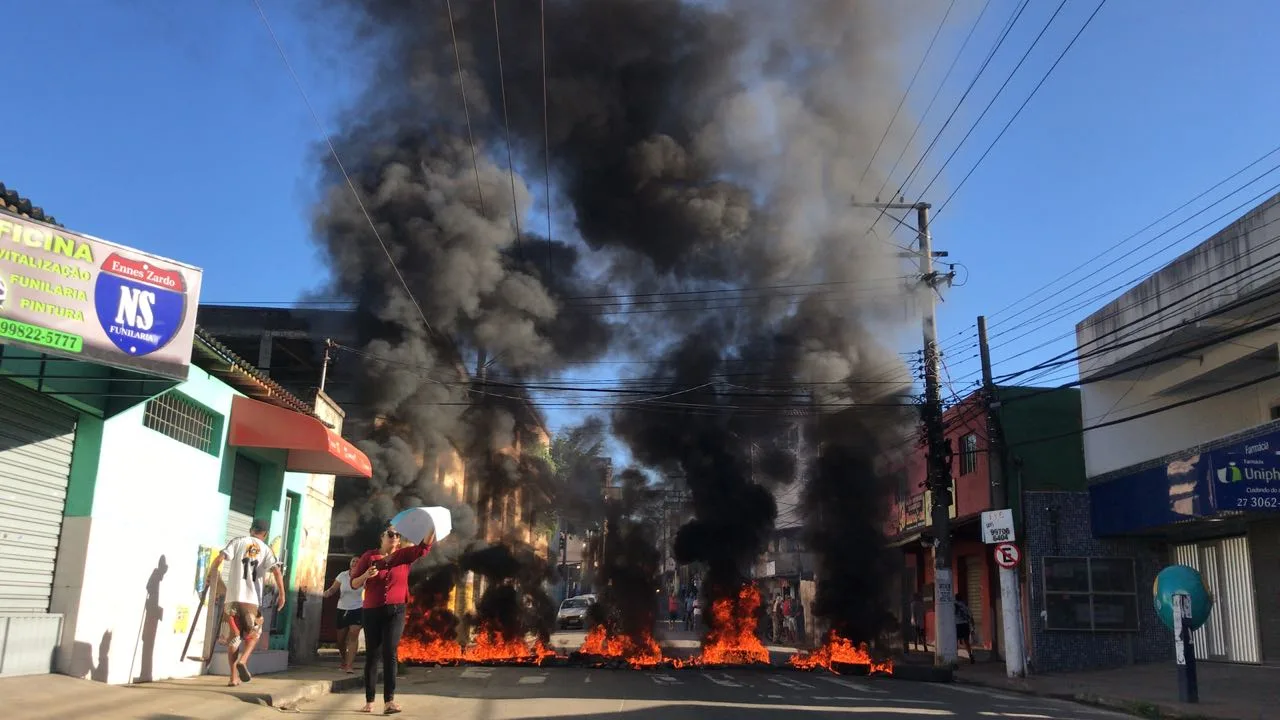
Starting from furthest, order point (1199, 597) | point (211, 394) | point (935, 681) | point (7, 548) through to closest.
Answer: point (935, 681), point (1199, 597), point (211, 394), point (7, 548)

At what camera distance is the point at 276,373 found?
97.0 feet

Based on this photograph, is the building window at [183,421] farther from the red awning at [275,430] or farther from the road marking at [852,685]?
the road marking at [852,685]

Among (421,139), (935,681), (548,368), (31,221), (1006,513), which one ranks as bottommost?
(935,681)

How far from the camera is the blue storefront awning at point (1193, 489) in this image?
45.4ft

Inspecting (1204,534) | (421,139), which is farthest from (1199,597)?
(421,139)

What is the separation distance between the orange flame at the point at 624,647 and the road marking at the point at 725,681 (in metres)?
2.41

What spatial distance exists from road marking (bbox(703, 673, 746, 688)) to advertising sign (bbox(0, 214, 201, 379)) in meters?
8.68

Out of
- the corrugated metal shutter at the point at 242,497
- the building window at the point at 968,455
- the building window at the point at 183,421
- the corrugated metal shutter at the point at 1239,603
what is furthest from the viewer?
the building window at the point at 968,455

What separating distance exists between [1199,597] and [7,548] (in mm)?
12896

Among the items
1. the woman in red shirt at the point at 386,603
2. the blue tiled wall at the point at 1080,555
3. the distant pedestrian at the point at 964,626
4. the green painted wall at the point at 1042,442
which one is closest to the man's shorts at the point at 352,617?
the woman in red shirt at the point at 386,603

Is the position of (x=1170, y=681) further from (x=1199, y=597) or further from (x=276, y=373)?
(x=276, y=373)

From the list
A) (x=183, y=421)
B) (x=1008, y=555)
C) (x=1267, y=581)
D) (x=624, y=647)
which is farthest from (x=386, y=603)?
(x=1267, y=581)

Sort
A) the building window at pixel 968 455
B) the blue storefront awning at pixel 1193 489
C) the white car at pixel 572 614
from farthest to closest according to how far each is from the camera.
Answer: the white car at pixel 572 614 < the building window at pixel 968 455 < the blue storefront awning at pixel 1193 489

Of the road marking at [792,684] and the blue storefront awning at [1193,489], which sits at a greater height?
the blue storefront awning at [1193,489]
